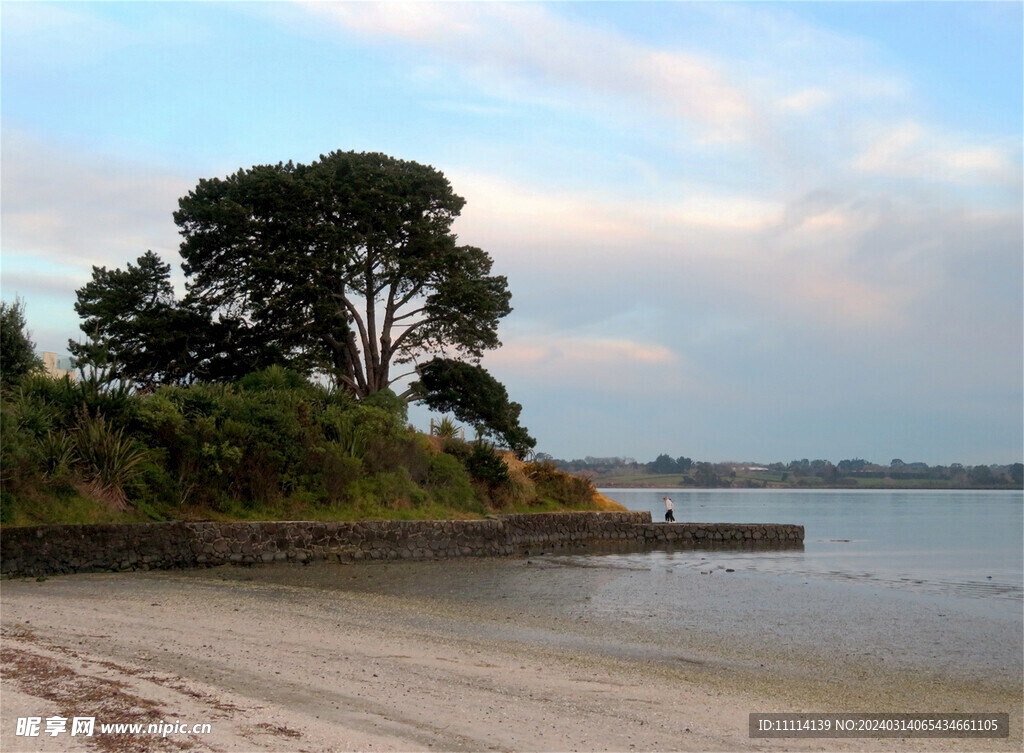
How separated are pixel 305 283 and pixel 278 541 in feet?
34.9

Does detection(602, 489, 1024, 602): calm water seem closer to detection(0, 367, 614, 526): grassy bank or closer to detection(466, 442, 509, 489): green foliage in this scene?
detection(466, 442, 509, 489): green foliage

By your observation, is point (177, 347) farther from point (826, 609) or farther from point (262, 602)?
point (826, 609)

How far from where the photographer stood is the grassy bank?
19.3 m

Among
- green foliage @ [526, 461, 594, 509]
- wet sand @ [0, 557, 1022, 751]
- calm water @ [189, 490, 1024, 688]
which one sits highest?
green foliage @ [526, 461, 594, 509]

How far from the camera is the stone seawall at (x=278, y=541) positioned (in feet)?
58.6

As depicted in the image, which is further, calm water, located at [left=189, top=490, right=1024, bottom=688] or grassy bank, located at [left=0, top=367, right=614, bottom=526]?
grassy bank, located at [left=0, top=367, right=614, bottom=526]

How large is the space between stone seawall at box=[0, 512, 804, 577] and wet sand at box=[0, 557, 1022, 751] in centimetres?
107

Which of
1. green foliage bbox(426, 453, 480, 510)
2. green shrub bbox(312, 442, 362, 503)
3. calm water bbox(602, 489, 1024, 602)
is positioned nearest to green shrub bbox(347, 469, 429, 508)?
green shrub bbox(312, 442, 362, 503)

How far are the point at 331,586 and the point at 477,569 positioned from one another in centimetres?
598

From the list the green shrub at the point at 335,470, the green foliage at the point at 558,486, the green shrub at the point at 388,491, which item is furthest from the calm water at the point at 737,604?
the green foliage at the point at 558,486

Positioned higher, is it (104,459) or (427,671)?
(104,459)

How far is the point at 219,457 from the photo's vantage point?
2239 cm

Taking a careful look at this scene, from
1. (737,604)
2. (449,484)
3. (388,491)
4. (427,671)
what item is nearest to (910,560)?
(449,484)

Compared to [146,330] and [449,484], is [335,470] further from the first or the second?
[146,330]
